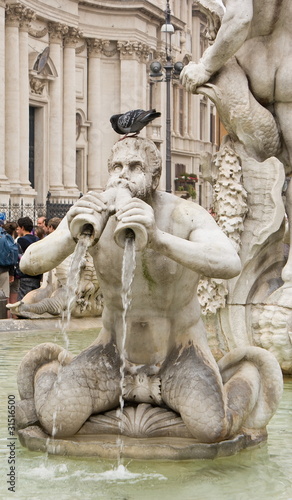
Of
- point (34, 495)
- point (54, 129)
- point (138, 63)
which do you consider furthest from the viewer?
point (138, 63)

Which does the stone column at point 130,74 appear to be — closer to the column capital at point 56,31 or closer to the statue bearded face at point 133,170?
the column capital at point 56,31

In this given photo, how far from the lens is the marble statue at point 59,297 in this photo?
10859 millimetres

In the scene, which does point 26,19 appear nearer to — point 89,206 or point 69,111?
point 69,111

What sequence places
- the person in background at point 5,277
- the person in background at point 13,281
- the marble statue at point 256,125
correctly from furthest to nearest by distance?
the person in background at point 13,281 → the person in background at point 5,277 → the marble statue at point 256,125

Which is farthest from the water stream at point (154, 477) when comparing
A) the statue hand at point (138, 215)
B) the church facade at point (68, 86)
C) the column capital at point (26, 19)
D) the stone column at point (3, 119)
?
the column capital at point (26, 19)

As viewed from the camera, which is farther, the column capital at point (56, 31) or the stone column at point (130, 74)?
the stone column at point (130, 74)

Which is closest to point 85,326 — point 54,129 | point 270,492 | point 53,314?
point 53,314

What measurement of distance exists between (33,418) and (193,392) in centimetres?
83

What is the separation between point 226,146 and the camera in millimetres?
7953

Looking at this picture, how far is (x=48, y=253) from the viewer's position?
5051 mm

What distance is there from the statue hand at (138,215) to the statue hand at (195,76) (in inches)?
129

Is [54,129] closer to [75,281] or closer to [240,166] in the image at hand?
[240,166]

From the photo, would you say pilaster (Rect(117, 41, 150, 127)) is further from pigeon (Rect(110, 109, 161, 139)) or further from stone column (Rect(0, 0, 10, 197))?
pigeon (Rect(110, 109, 161, 139))

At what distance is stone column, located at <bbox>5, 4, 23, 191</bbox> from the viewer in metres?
32.1
